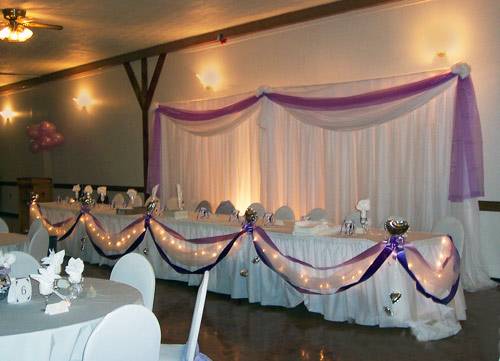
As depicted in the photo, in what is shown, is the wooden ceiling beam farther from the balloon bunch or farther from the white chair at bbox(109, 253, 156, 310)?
the white chair at bbox(109, 253, 156, 310)

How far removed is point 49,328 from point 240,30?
21.1ft

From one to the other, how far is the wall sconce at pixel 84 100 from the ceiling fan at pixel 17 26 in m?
5.12

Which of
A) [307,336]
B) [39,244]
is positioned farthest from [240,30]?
[307,336]

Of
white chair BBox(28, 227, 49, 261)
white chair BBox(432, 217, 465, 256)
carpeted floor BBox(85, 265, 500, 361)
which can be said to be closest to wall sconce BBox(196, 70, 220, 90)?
carpeted floor BBox(85, 265, 500, 361)

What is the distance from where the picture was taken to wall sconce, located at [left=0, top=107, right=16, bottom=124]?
50.4 feet

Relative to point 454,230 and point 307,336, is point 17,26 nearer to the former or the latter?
point 307,336

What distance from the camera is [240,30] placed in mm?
8320

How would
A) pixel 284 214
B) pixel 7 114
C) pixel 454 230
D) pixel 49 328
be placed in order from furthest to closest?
pixel 7 114 < pixel 284 214 < pixel 454 230 < pixel 49 328

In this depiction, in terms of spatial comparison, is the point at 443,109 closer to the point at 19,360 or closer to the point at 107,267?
the point at 107,267

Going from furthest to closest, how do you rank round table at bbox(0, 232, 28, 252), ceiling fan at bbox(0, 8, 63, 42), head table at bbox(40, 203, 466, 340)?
ceiling fan at bbox(0, 8, 63, 42)
round table at bbox(0, 232, 28, 252)
head table at bbox(40, 203, 466, 340)

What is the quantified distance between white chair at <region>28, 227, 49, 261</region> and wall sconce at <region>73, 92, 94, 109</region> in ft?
24.0

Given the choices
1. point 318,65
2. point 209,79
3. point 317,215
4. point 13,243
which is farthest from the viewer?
point 209,79

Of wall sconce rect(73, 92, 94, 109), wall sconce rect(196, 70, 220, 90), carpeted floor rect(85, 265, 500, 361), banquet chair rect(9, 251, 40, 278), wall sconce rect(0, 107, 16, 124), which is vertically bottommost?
carpeted floor rect(85, 265, 500, 361)

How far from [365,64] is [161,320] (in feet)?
→ 12.8
